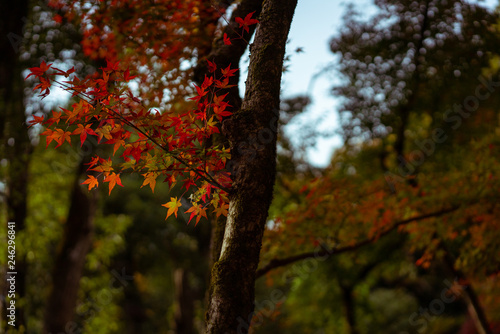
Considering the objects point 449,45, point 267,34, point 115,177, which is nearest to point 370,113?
point 449,45

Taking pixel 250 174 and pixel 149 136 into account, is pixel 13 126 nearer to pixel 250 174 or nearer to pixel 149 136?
pixel 149 136

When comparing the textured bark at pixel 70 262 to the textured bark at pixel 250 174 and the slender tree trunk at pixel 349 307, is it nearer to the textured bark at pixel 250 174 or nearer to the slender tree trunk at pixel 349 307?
the textured bark at pixel 250 174

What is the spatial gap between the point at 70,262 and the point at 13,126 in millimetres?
2440

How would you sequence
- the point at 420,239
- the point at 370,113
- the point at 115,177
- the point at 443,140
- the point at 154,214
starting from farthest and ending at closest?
the point at 154,214 < the point at 443,140 < the point at 370,113 < the point at 420,239 < the point at 115,177

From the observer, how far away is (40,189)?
32.7 ft

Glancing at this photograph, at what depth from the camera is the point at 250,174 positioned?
212 centimetres

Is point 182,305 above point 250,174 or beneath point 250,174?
beneath

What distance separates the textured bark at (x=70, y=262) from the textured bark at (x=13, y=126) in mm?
485

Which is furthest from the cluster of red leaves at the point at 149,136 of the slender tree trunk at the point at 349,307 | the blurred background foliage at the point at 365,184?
the slender tree trunk at the point at 349,307

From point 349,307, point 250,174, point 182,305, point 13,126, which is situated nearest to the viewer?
point 250,174

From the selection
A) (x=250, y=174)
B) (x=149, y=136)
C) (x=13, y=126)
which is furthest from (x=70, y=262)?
(x=250, y=174)

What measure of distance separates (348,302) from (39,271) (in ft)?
28.0

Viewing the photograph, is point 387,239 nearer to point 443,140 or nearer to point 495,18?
point 443,140

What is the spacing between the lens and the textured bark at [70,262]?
5.84 meters
